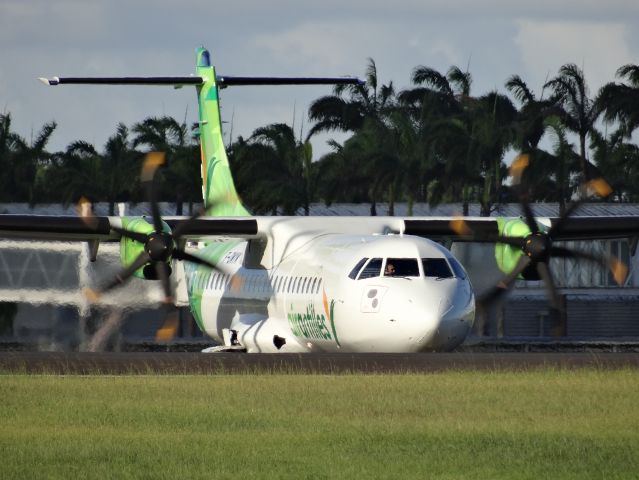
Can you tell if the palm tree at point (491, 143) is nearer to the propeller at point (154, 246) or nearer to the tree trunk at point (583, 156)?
the tree trunk at point (583, 156)

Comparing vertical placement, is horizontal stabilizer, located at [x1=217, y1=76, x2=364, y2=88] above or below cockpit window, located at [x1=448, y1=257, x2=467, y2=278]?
above

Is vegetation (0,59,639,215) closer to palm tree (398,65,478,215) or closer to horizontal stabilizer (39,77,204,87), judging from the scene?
palm tree (398,65,478,215)

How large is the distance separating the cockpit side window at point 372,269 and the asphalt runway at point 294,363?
4.69ft

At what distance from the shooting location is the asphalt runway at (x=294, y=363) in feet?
72.5

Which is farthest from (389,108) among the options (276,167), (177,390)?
(177,390)

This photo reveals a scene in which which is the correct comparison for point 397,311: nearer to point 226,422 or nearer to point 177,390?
point 177,390

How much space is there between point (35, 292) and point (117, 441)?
2027 centimetres

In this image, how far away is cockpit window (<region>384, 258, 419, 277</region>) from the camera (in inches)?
976

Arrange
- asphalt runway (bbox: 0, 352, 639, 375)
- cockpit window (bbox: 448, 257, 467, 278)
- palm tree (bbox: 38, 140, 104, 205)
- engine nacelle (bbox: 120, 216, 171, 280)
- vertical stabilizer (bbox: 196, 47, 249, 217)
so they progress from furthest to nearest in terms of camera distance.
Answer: palm tree (bbox: 38, 140, 104, 205)
vertical stabilizer (bbox: 196, 47, 249, 217)
engine nacelle (bbox: 120, 216, 171, 280)
cockpit window (bbox: 448, 257, 467, 278)
asphalt runway (bbox: 0, 352, 639, 375)

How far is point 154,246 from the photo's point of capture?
2781cm

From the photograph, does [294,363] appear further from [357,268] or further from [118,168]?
[118,168]

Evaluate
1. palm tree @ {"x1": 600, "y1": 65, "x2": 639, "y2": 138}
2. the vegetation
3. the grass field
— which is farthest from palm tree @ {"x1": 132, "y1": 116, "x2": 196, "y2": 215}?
the grass field

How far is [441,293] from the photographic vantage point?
24.2 m

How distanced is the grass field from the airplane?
140 inches
